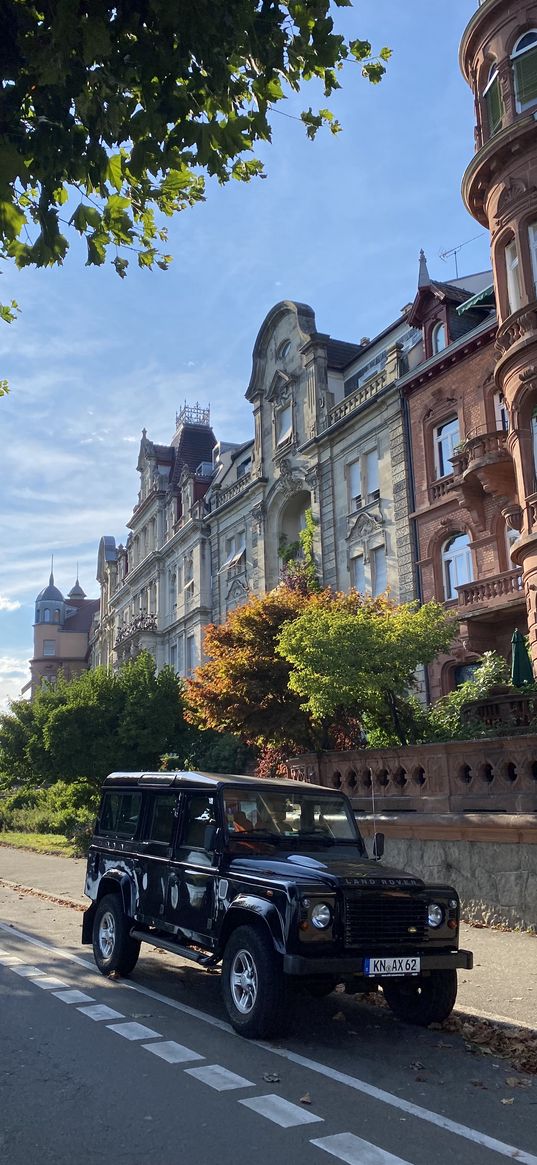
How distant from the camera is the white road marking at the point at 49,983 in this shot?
8492mm

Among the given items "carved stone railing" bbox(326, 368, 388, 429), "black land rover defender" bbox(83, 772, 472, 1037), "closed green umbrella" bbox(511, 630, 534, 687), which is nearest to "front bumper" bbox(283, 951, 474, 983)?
"black land rover defender" bbox(83, 772, 472, 1037)

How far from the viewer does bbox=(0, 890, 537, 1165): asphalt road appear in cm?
472

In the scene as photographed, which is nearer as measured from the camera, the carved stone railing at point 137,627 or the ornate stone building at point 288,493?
the ornate stone building at point 288,493

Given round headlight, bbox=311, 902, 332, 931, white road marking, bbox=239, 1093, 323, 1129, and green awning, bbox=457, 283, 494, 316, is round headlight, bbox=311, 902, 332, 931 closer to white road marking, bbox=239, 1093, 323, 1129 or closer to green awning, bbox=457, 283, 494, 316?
white road marking, bbox=239, 1093, 323, 1129

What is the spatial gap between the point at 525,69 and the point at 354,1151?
19211mm

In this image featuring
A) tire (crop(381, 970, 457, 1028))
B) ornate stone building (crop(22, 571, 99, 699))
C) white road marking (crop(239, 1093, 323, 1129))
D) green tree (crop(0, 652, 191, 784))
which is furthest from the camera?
ornate stone building (crop(22, 571, 99, 699))

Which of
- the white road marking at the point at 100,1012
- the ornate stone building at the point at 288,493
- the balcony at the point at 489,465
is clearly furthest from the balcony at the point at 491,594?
the white road marking at the point at 100,1012

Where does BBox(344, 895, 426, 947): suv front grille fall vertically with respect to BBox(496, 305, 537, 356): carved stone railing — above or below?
below

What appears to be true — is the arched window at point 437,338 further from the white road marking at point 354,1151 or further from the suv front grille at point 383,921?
the white road marking at point 354,1151

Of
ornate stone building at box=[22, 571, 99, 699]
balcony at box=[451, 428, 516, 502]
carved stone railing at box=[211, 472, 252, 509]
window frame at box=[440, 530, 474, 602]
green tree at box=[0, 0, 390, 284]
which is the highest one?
ornate stone building at box=[22, 571, 99, 699]

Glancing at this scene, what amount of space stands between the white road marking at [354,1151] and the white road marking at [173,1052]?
61.5 inches

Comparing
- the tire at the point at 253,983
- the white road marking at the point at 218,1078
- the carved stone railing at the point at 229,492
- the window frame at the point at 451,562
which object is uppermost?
the carved stone railing at the point at 229,492

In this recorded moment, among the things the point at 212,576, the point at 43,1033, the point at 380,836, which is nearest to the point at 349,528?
the point at 212,576

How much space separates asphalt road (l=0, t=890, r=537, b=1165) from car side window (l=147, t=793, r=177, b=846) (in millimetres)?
1378
